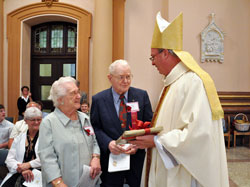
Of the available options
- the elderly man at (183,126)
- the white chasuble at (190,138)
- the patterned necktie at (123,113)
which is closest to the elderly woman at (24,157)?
the patterned necktie at (123,113)

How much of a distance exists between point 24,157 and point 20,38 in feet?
17.4

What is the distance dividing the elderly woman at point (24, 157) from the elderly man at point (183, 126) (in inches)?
52.6

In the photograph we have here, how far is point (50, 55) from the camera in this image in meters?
7.57

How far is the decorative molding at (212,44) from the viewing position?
6551 millimetres

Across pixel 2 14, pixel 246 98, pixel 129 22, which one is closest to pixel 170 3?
pixel 129 22

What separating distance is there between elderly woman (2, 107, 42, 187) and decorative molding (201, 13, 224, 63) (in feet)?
16.9

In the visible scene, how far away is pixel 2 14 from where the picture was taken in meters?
6.96

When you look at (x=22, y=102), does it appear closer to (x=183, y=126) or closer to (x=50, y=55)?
(x=50, y=55)

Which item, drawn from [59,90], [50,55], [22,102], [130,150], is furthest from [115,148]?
[50,55]

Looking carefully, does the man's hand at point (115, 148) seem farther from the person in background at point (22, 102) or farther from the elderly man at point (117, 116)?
the person in background at point (22, 102)

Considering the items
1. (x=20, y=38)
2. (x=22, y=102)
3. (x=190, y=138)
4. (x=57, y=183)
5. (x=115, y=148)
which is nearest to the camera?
(x=190, y=138)

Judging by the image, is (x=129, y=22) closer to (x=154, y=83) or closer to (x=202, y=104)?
(x=154, y=83)

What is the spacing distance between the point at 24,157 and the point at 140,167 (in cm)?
120

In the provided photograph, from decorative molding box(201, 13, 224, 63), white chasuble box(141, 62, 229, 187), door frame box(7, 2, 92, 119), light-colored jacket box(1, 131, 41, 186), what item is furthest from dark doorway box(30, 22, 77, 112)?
white chasuble box(141, 62, 229, 187)
